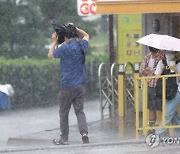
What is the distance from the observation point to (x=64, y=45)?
1023cm

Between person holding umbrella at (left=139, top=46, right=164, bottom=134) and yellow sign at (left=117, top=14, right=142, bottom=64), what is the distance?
4710 mm

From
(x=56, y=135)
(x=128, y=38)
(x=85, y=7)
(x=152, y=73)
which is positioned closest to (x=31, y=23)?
(x=128, y=38)

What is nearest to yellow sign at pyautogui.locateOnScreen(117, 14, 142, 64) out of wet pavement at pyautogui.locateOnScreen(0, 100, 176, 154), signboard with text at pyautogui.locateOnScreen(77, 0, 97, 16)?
wet pavement at pyautogui.locateOnScreen(0, 100, 176, 154)

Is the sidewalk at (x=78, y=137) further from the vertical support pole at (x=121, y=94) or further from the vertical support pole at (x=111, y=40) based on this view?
the vertical support pole at (x=111, y=40)

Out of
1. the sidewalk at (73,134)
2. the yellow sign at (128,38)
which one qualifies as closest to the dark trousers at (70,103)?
the sidewalk at (73,134)

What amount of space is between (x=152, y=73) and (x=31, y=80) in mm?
9227

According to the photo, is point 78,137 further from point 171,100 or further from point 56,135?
point 171,100

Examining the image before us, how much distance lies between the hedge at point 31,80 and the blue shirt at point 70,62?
30.0ft

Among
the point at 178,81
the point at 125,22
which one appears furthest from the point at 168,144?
the point at 125,22

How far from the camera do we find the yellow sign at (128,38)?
52.2 ft

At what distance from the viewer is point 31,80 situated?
19703 mm

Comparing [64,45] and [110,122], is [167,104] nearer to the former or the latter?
[64,45]

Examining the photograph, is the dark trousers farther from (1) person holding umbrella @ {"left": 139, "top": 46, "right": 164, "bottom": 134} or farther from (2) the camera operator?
(1) person holding umbrella @ {"left": 139, "top": 46, "right": 164, "bottom": 134}

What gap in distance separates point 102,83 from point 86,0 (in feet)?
7.16
